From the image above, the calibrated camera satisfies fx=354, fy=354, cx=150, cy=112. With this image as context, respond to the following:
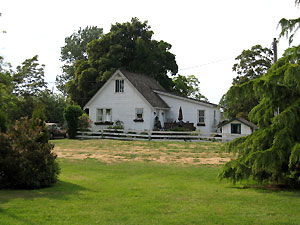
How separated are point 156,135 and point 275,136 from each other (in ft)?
72.0

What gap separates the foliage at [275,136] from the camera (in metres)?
9.35

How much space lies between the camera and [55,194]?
9031 millimetres

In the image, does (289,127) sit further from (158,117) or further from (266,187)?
(158,117)

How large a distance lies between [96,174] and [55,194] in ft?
11.6

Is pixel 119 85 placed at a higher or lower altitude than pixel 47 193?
higher

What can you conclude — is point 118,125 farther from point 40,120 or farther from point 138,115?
point 40,120

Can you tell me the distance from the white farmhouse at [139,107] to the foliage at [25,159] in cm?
2510

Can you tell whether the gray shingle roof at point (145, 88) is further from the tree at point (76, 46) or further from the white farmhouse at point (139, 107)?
the tree at point (76, 46)

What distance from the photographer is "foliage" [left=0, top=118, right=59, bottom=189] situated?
9812 mm

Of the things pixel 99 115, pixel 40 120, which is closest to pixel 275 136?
pixel 40 120

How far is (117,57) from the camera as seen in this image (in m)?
42.2

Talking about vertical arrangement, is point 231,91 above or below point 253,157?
above

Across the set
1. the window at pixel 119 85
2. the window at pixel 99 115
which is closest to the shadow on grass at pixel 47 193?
the window at pixel 119 85

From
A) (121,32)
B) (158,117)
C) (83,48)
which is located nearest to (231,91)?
(158,117)
